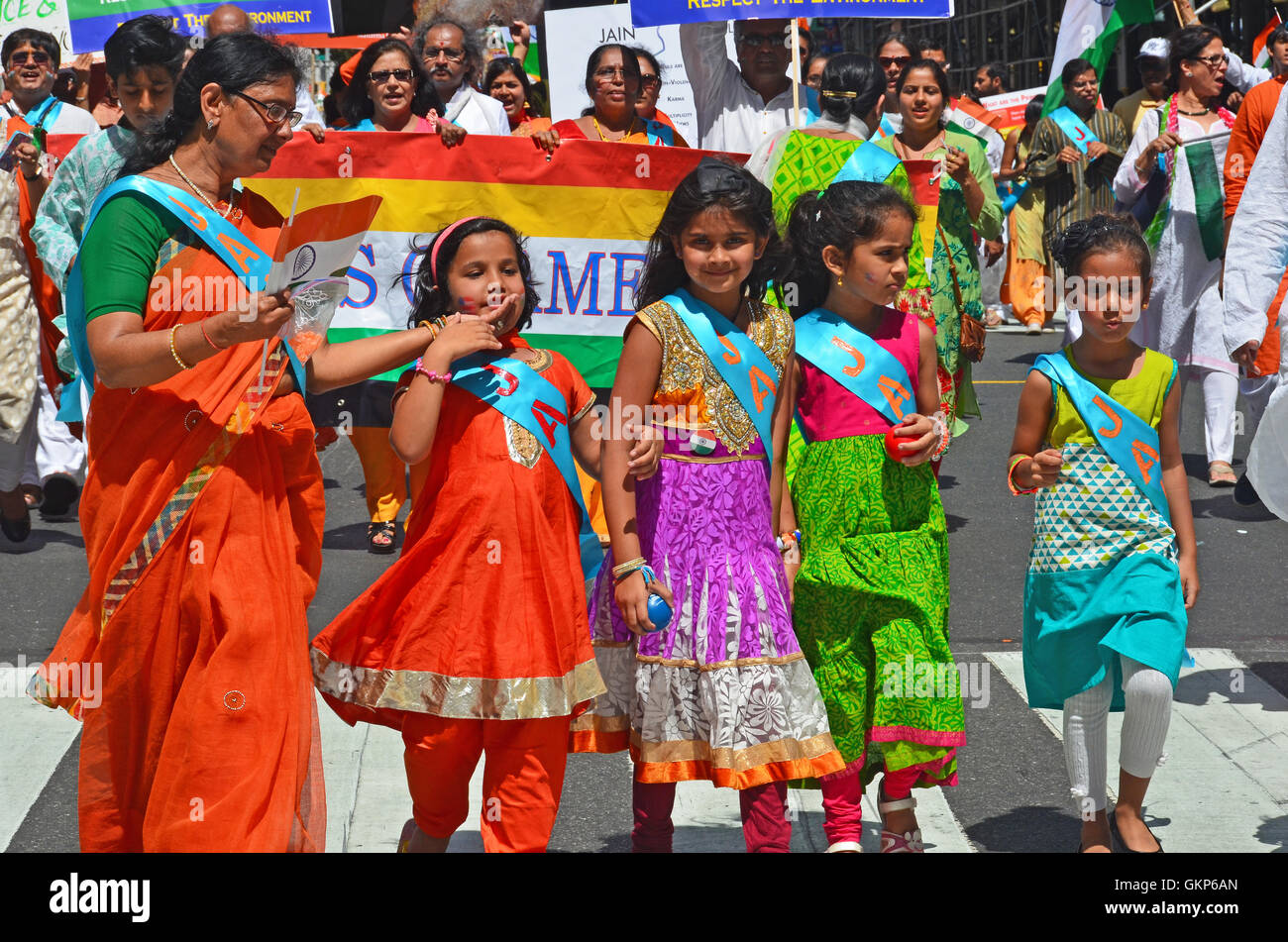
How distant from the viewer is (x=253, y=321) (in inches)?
121

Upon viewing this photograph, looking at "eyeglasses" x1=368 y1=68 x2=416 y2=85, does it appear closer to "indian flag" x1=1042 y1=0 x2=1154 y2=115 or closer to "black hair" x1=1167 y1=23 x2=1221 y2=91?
"black hair" x1=1167 y1=23 x2=1221 y2=91

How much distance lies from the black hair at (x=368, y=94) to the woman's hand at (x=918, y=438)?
13.9 feet

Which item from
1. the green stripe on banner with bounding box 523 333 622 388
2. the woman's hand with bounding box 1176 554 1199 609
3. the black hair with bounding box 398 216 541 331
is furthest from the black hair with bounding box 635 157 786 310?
the green stripe on banner with bounding box 523 333 622 388

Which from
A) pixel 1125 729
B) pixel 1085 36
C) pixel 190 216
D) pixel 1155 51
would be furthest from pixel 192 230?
pixel 1085 36

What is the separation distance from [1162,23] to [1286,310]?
13.3m

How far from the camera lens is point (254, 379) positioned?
342 cm

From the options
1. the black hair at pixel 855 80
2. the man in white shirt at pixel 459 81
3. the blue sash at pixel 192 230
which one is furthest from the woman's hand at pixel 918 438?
the man in white shirt at pixel 459 81

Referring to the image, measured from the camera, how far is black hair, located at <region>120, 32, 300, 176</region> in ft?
11.1

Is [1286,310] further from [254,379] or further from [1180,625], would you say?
[254,379]

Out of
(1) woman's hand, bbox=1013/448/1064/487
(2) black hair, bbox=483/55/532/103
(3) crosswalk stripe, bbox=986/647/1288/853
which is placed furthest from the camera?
(2) black hair, bbox=483/55/532/103

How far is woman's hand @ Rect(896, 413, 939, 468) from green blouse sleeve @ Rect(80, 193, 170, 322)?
1708 mm

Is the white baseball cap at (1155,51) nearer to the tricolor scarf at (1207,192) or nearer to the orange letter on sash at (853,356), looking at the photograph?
the tricolor scarf at (1207,192)

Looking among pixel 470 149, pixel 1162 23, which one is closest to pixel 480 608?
pixel 470 149

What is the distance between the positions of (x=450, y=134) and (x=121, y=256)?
13.4 feet
